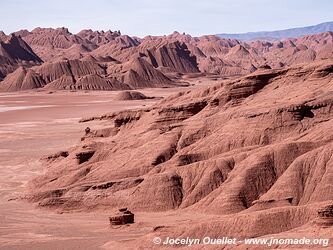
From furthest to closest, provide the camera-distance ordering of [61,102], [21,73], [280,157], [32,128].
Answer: [21,73]
[61,102]
[32,128]
[280,157]

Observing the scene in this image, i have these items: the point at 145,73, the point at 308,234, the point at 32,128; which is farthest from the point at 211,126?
the point at 145,73

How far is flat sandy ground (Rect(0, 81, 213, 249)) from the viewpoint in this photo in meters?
21.0

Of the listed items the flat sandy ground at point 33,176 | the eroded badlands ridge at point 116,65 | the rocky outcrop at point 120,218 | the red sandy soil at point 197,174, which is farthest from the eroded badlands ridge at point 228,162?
the eroded badlands ridge at point 116,65

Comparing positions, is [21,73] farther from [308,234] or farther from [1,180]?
[308,234]

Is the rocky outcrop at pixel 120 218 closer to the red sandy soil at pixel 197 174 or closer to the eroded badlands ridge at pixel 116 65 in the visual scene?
the red sandy soil at pixel 197 174

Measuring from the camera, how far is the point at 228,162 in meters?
25.0

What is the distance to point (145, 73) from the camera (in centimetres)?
12462

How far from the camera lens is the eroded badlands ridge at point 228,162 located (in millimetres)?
21500

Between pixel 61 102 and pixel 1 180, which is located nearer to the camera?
pixel 1 180

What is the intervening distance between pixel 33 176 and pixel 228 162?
12966mm

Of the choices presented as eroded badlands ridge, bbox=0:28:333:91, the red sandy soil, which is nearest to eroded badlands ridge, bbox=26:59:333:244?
the red sandy soil

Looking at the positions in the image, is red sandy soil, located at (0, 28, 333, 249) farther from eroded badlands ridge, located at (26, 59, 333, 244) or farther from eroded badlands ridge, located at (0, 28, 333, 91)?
eroded badlands ridge, located at (0, 28, 333, 91)

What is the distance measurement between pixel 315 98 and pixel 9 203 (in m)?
13.8

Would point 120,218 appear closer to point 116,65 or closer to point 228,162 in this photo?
point 228,162
